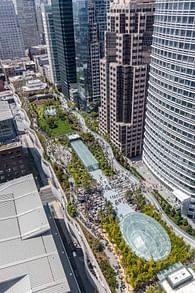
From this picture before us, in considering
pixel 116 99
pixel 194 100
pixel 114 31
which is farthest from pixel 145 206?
pixel 114 31

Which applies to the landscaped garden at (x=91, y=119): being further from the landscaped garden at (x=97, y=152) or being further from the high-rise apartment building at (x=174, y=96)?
the high-rise apartment building at (x=174, y=96)

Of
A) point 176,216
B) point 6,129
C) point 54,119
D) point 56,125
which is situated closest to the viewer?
point 176,216

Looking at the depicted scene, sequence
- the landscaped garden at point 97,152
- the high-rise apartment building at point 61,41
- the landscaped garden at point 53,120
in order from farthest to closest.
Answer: the high-rise apartment building at point 61,41 < the landscaped garden at point 53,120 < the landscaped garden at point 97,152

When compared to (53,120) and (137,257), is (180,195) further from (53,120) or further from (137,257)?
(53,120)

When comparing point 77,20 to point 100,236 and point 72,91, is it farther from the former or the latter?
point 100,236

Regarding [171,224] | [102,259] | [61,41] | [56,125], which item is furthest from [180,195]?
[61,41]

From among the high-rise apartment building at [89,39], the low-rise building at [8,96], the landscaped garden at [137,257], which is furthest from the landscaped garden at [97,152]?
the low-rise building at [8,96]
